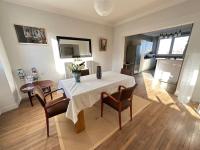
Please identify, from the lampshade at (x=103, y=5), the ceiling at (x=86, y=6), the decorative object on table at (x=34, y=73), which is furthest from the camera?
the decorative object on table at (x=34, y=73)

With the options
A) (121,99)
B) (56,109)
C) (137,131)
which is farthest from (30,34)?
(137,131)

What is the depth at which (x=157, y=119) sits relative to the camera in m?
1.83

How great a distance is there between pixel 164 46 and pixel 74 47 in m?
6.12

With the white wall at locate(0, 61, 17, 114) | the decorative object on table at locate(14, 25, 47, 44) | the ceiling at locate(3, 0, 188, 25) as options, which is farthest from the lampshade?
the white wall at locate(0, 61, 17, 114)

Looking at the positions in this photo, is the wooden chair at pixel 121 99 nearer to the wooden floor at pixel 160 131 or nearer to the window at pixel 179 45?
the wooden floor at pixel 160 131

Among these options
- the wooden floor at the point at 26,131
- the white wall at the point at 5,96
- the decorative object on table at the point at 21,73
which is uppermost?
the decorative object on table at the point at 21,73

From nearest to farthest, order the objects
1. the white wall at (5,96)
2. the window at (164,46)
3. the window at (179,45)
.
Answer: the white wall at (5,96), the window at (179,45), the window at (164,46)

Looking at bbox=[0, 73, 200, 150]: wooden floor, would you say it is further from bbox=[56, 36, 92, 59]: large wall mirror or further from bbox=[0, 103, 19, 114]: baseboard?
bbox=[56, 36, 92, 59]: large wall mirror

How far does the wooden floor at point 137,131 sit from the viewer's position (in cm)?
134

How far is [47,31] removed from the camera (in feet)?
8.85

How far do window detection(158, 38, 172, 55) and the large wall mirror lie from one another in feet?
17.7

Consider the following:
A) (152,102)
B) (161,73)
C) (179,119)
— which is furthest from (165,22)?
(179,119)

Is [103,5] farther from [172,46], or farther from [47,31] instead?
[172,46]

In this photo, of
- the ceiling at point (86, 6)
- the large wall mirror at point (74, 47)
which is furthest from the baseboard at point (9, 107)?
the ceiling at point (86, 6)
